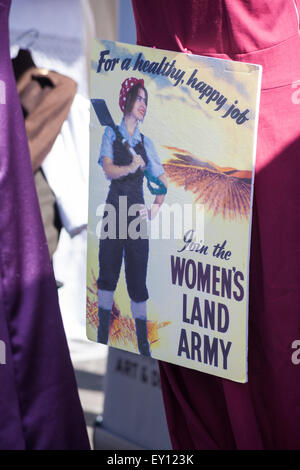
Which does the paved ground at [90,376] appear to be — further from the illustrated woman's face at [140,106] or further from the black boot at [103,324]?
the illustrated woman's face at [140,106]

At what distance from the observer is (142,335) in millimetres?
1361

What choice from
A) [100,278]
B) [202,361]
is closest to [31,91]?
[100,278]

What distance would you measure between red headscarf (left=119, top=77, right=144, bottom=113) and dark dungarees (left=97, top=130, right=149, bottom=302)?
8 cm

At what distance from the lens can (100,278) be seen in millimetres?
1411

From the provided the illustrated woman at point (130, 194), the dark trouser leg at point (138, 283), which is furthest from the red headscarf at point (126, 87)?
the dark trouser leg at point (138, 283)

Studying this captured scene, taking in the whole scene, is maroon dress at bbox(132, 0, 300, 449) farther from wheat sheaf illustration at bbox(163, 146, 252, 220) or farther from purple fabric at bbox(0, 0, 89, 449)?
purple fabric at bbox(0, 0, 89, 449)

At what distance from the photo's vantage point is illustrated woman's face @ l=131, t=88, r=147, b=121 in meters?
1.30

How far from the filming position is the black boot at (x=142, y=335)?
1.36m

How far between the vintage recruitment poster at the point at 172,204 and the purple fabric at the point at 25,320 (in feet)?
0.49

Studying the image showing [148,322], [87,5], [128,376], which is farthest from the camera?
[87,5]

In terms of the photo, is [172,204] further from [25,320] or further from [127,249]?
[25,320]

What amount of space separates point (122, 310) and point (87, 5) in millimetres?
2494

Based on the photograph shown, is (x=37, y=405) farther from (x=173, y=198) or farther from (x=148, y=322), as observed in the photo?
(x=173, y=198)
